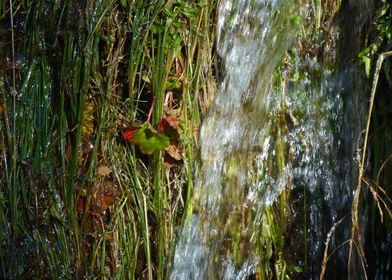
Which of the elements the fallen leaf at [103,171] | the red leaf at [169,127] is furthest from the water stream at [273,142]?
the fallen leaf at [103,171]

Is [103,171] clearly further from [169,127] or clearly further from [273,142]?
[273,142]

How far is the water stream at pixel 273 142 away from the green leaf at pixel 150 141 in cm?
20

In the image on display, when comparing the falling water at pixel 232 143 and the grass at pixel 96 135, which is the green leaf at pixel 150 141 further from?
the falling water at pixel 232 143

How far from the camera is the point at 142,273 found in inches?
108

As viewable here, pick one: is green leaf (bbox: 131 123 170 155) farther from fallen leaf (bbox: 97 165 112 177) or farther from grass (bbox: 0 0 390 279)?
fallen leaf (bbox: 97 165 112 177)

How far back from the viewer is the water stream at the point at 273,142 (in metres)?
2.83

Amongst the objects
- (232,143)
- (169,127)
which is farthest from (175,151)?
(232,143)

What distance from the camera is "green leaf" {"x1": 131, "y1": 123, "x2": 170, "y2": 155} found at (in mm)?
2670

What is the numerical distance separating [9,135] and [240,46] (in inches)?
38.9

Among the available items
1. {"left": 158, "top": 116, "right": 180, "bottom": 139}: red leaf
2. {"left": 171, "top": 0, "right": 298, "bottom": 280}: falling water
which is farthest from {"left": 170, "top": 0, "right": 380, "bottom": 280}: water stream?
{"left": 158, "top": 116, "right": 180, "bottom": 139}: red leaf

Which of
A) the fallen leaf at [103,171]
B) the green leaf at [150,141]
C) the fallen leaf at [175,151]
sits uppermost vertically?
the green leaf at [150,141]

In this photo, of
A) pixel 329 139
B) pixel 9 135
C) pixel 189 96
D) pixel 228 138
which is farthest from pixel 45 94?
pixel 329 139

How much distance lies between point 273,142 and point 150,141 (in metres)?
0.58

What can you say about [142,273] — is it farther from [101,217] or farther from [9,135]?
[9,135]
